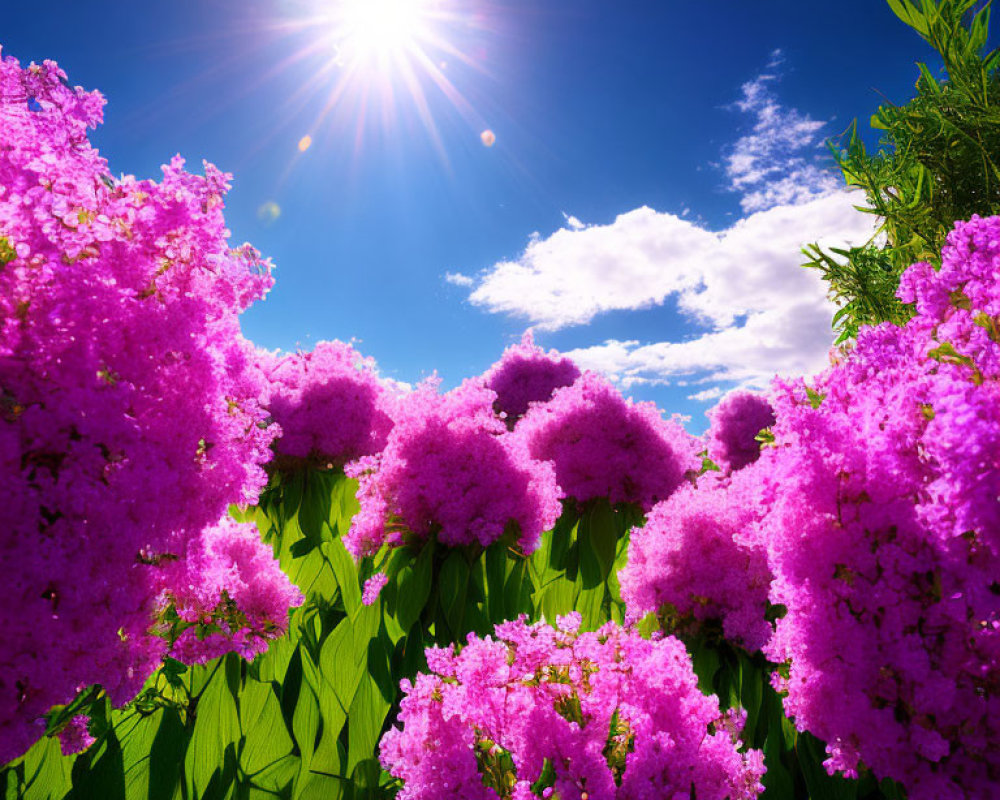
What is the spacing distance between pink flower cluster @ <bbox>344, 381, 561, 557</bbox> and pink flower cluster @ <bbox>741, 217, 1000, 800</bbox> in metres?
1.82

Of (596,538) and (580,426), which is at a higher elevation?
(580,426)

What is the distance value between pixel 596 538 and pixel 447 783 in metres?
2.89

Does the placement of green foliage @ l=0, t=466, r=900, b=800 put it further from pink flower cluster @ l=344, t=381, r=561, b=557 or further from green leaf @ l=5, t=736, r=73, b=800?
pink flower cluster @ l=344, t=381, r=561, b=557

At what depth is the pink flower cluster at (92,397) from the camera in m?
1.59

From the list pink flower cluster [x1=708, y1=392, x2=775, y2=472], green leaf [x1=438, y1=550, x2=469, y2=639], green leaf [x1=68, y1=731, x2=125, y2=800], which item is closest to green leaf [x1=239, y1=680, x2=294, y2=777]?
green leaf [x1=68, y1=731, x2=125, y2=800]

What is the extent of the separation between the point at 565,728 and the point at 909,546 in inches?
41.2

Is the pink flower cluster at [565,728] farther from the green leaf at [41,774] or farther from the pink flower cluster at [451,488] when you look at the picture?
the green leaf at [41,774]

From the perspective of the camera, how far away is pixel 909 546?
1.77 meters

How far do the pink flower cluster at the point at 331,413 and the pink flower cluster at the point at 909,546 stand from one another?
424 cm

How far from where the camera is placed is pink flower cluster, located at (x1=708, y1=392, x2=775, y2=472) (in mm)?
8781

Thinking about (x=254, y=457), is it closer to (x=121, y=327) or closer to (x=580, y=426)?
(x=121, y=327)

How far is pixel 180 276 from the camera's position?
75.9 inches

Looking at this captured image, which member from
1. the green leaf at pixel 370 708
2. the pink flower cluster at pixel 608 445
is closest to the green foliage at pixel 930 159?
the pink flower cluster at pixel 608 445

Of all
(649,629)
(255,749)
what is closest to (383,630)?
(255,749)
